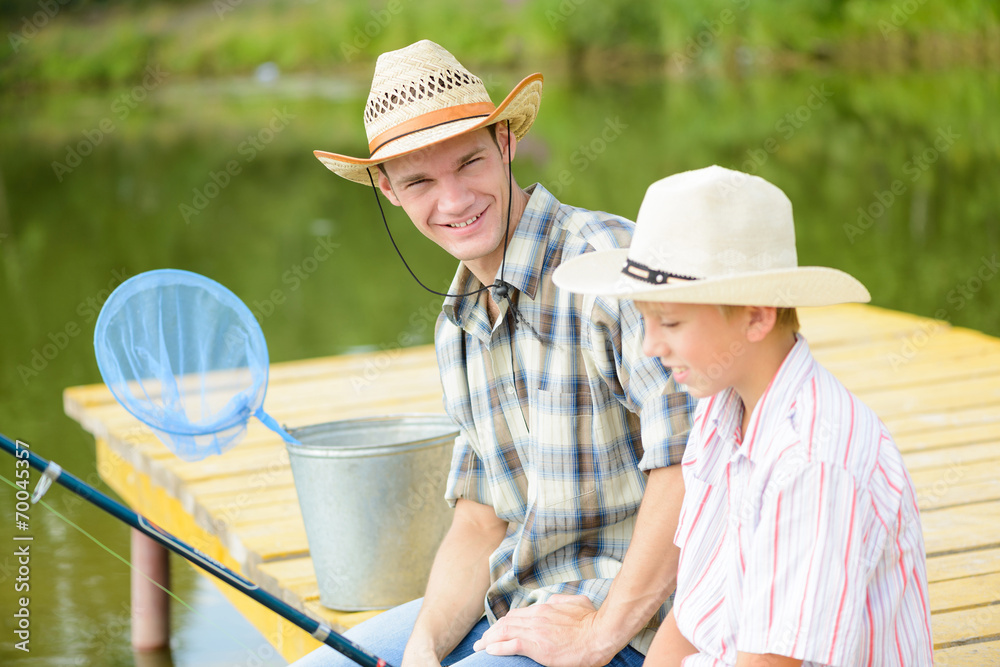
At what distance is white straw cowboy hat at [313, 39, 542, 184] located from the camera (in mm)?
1735

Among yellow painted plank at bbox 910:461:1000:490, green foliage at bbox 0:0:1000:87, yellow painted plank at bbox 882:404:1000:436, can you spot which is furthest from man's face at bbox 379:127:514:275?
green foliage at bbox 0:0:1000:87

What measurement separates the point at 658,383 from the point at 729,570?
0.35 metres

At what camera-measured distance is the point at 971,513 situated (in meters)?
2.58

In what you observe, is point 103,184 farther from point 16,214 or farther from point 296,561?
point 296,561

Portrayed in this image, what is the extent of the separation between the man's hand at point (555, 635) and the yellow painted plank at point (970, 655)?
67 cm

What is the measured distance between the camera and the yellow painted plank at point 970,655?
6.40 feet

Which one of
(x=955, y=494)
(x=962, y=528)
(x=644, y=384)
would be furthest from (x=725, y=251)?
(x=955, y=494)

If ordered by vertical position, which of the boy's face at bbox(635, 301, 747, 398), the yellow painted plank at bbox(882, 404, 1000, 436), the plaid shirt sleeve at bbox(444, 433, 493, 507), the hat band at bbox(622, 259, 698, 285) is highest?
the hat band at bbox(622, 259, 698, 285)

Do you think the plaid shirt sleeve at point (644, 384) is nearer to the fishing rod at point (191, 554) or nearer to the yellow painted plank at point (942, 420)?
the fishing rod at point (191, 554)

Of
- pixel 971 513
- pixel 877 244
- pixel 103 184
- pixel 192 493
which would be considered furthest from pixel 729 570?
pixel 103 184

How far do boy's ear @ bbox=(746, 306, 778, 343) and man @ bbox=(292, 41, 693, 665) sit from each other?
30 centimetres

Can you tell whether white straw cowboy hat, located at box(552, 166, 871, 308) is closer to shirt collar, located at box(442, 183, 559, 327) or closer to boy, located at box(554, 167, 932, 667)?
boy, located at box(554, 167, 932, 667)

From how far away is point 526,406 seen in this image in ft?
5.89

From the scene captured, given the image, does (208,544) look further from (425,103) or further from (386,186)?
(425,103)
